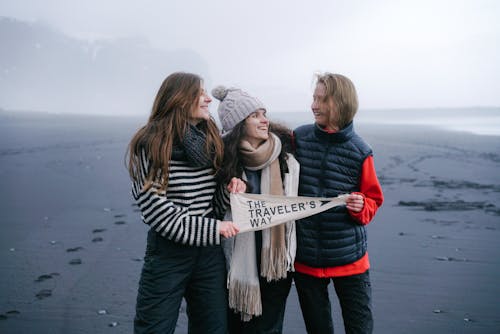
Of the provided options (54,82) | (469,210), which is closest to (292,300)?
(469,210)

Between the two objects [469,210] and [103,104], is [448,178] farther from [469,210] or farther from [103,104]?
[103,104]

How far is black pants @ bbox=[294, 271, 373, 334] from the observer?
276 centimetres

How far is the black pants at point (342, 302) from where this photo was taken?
2760 millimetres

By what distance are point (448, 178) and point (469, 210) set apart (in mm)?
3896

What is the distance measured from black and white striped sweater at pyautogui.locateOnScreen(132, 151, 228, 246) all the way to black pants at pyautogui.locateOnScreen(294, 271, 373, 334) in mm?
801

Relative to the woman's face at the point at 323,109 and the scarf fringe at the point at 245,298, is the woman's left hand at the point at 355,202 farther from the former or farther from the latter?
the scarf fringe at the point at 245,298

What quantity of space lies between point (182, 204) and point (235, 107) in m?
0.77

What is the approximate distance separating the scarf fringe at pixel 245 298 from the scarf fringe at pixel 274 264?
126 millimetres

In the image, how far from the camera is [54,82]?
5625 inches

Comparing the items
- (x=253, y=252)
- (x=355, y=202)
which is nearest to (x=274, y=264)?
(x=253, y=252)

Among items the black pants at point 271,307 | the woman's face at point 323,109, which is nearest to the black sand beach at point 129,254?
the black pants at point 271,307

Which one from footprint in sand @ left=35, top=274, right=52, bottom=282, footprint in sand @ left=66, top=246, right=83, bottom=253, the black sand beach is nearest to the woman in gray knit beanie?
the black sand beach

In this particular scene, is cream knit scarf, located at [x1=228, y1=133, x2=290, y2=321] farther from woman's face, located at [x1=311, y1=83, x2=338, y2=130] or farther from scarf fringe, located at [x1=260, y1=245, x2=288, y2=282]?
woman's face, located at [x1=311, y1=83, x2=338, y2=130]

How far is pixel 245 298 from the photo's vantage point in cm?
278
